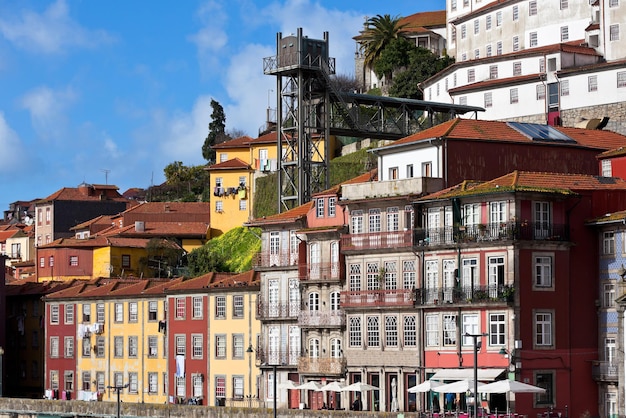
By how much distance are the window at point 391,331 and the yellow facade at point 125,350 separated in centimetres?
2458

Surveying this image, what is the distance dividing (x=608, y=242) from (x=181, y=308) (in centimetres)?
3319

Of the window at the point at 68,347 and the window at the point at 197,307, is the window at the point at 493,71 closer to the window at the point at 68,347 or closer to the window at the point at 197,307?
the window at the point at 197,307

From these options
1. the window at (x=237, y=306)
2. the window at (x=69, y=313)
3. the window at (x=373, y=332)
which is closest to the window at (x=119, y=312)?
the window at (x=69, y=313)

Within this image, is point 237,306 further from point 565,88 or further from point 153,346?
point 565,88

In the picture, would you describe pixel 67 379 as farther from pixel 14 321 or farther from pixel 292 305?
pixel 292 305

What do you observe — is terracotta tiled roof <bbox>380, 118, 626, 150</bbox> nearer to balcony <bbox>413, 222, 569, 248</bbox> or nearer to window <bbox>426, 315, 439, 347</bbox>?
balcony <bbox>413, 222, 569, 248</bbox>

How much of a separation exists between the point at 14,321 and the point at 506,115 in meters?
40.4

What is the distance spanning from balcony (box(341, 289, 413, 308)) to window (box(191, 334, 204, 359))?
17.5 meters

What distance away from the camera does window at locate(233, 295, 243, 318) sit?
9881 cm

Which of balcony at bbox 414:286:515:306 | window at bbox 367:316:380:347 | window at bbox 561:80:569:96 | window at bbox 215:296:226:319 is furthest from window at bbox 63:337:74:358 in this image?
balcony at bbox 414:286:515:306

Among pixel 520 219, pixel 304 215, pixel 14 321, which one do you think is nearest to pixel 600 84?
pixel 304 215

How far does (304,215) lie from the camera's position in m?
92.7

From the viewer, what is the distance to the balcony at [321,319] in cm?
8775

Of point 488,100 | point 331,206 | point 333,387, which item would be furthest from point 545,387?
point 488,100
